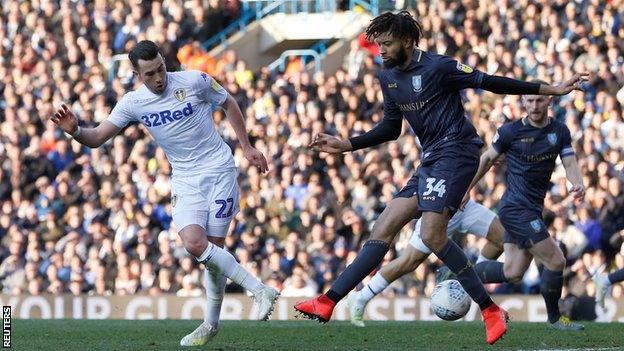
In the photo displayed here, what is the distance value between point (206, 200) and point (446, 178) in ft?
6.13

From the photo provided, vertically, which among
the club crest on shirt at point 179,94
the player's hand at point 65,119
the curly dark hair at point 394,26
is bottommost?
the club crest on shirt at point 179,94

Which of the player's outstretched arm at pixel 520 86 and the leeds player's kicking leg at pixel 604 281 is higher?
the player's outstretched arm at pixel 520 86

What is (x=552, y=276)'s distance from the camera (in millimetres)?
12625

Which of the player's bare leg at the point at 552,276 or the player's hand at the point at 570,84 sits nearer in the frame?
the player's hand at the point at 570,84

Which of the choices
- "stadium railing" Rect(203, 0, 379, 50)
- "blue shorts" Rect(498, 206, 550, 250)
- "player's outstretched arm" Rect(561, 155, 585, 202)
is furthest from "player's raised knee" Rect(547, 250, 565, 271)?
"stadium railing" Rect(203, 0, 379, 50)

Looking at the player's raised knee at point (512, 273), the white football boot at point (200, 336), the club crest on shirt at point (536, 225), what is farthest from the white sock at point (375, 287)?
the white football boot at point (200, 336)

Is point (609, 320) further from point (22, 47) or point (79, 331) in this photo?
point (22, 47)

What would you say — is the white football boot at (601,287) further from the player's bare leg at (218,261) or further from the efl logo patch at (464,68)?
the player's bare leg at (218,261)

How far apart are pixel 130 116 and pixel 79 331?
3031mm

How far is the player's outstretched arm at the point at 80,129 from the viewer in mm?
9734

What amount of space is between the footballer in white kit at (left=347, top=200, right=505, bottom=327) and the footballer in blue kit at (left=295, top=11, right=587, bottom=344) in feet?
8.10

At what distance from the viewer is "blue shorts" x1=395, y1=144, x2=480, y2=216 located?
9672 mm

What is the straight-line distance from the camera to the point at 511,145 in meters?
12.5

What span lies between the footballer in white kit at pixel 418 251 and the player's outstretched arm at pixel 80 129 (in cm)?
346
